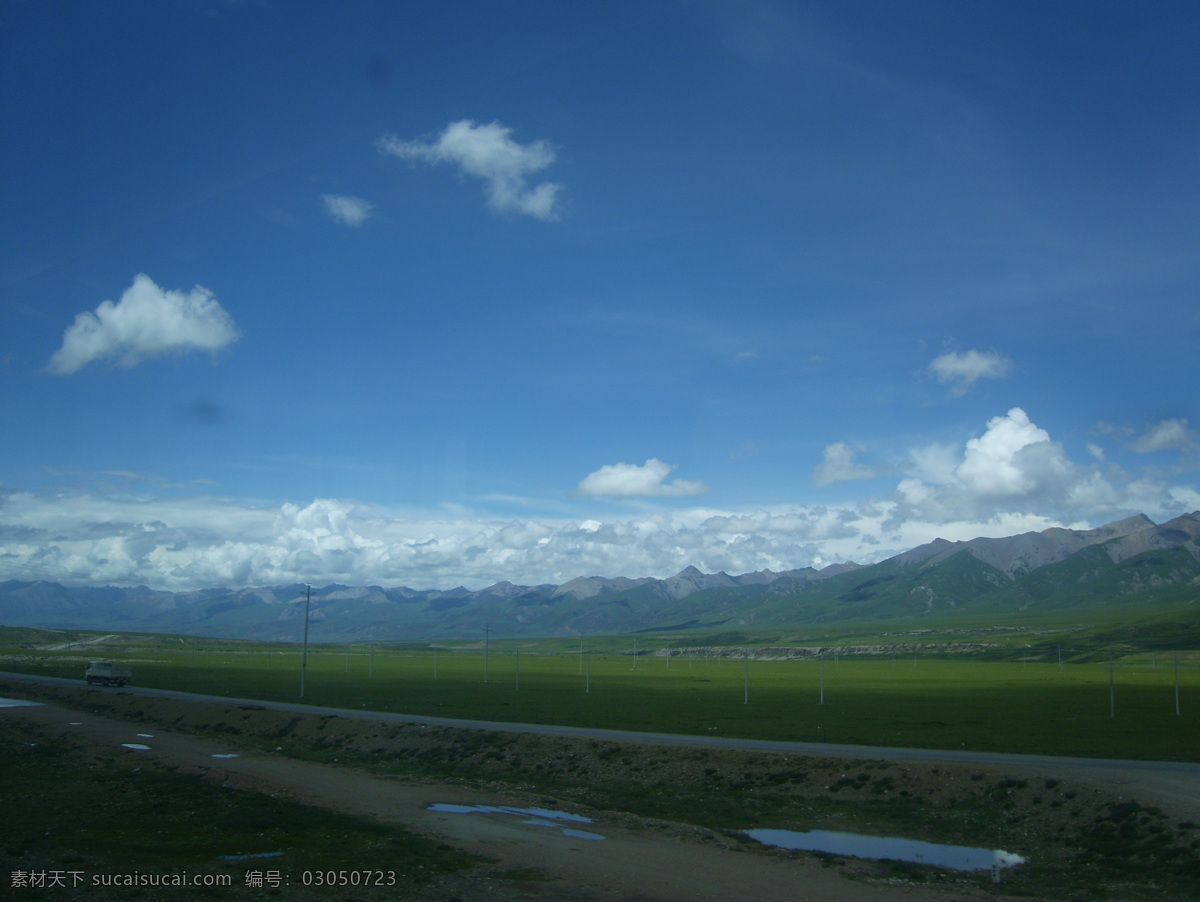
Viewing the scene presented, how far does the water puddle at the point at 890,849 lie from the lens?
85.2 feet

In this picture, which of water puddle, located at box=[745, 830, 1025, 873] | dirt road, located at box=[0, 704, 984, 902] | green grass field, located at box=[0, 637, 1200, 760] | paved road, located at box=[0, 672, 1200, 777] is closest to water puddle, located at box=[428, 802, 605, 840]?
dirt road, located at box=[0, 704, 984, 902]

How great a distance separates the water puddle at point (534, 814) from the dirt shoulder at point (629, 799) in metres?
0.21

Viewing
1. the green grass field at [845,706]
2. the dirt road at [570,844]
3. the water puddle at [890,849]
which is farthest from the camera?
the green grass field at [845,706]

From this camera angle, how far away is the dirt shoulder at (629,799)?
73.4 ft

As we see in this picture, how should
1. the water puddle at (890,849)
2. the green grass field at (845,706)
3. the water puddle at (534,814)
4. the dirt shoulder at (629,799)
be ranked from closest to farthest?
1. the dirt shoulder at (629,799)
2. the water puddle at (890,849)
3. the water puddle at (534,814)
4. the green grass field at (845,706)

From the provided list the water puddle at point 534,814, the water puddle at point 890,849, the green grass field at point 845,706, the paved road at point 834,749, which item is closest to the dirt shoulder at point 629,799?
the water puddle at point 534,814

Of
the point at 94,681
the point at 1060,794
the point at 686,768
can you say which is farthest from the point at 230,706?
the point at 1060,794

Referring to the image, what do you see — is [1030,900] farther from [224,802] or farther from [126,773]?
[126,773]

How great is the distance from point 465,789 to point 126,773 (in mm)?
14430

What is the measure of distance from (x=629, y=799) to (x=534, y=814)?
5.40 m

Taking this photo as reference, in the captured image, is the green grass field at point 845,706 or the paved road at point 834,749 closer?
the paved road at point 834,749

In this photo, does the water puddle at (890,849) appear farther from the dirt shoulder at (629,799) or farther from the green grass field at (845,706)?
the green grass field at (845,706)

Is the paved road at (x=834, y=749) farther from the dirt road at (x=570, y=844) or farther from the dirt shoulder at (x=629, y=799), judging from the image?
the dirt road at (x=570, y=844)

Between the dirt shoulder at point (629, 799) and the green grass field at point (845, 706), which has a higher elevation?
the dirt shoulder at point (629, 799)
